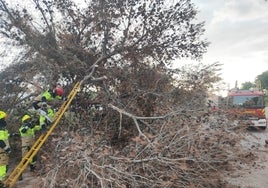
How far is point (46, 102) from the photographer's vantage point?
809cm

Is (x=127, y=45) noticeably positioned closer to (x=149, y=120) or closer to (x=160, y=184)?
(x=149, y=120)

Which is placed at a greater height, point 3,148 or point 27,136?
point 27,136

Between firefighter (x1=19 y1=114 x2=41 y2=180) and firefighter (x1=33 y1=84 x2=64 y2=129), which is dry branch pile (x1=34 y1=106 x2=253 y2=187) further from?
firefighter (x1=19 y1=114 x2=41 y2=180)

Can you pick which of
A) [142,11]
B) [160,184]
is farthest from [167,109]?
[142,11]

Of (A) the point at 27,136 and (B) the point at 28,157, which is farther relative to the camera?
(A) the point at 27,136

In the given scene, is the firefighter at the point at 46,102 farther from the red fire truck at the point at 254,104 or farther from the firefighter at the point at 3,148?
the red fire truck at the point at 254,104

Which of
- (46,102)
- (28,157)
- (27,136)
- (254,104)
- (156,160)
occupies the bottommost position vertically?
(28,157)

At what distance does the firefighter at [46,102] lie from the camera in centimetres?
787

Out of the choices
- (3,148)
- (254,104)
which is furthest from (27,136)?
(254,104)

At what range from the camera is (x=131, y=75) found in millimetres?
9305

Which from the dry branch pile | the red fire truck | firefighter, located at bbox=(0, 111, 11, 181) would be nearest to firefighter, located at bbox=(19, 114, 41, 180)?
firefighter, located at bbox=(0, 111, 11, 181)

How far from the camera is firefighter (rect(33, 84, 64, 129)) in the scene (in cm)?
787

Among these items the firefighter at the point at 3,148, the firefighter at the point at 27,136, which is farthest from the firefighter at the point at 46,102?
the firefighter at the point at 3,148

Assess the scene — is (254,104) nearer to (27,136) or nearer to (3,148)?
(27,136)
